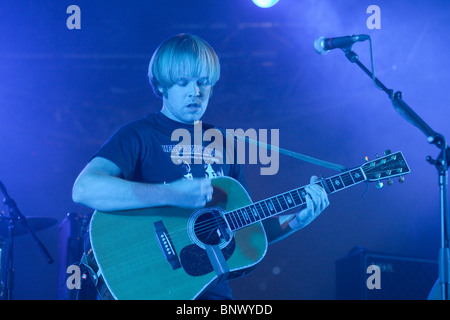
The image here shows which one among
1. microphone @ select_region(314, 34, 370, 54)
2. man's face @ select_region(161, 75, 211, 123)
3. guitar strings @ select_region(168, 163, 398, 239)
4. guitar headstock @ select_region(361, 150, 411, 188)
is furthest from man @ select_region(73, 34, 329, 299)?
microphone @ select_region(314, 34, 370, 54)

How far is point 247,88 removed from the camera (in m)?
5.09

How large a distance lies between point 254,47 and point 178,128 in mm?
2577

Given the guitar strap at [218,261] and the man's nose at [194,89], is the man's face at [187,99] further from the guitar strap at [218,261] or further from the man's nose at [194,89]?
the guitar strap at [218,261]

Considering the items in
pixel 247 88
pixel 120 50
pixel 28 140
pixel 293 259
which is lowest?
pixel 293 259

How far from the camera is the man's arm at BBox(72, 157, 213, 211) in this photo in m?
2.32

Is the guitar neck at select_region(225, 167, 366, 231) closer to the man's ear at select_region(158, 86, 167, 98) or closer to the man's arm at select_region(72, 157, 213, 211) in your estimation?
the man's arm at select_region(72, 157, 213, 211)

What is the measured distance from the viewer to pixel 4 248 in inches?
176

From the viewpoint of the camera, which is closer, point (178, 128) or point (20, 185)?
point (178, 128)

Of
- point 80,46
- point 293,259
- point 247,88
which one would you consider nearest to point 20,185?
point 80,46

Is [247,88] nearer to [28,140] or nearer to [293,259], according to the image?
[293,259]

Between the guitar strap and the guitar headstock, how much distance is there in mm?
1128

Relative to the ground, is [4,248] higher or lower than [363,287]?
higher
